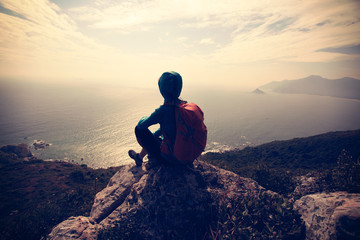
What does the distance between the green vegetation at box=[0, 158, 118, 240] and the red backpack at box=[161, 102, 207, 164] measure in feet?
19.9

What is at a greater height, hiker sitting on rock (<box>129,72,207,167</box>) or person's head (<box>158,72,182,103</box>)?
person's head (<box>158,72,182,103</box>)

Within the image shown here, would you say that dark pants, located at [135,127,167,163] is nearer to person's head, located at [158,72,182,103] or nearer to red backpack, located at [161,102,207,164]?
red backpack, located at [161,102,207,164]

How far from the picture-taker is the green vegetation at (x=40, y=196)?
6410mm

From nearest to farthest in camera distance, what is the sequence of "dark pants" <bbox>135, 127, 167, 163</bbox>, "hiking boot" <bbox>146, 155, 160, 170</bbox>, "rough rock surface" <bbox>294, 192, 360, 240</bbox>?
"rough rock surface" <bbox>294, 192, 360, 240</bbox>, "dark pants" <bbox>135, 127, 167, 163</bbox>, "hiking boot" <bbox>146, 155, 160, 170</bbox>

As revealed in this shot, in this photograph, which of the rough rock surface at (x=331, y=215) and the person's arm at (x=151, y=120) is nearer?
the rough rock surface at (x=331, y=215)

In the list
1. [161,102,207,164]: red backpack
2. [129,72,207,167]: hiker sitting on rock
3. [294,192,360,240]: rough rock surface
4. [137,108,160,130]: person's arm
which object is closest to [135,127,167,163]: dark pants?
[129,72,207,167]: hiker sitting on rock

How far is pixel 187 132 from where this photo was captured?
4109 millimetres

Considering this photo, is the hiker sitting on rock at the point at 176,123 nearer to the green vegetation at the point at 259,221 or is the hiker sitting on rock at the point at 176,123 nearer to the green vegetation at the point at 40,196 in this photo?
the green vegetation at the point at 259,221

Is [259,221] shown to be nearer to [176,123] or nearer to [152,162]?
[176,123]

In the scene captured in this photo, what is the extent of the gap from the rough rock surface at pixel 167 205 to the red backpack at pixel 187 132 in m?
1.26

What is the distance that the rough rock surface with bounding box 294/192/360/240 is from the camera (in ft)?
9.66

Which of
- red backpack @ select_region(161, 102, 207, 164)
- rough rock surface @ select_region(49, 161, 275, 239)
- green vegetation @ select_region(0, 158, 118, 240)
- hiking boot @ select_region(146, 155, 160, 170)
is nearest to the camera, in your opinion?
red backpack @ select_region(161, 102, 207, 164)

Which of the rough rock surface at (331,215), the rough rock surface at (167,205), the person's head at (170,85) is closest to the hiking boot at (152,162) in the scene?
the rough rock surface at (167,205)

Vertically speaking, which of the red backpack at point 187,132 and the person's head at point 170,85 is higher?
the person's head at point 170,85
